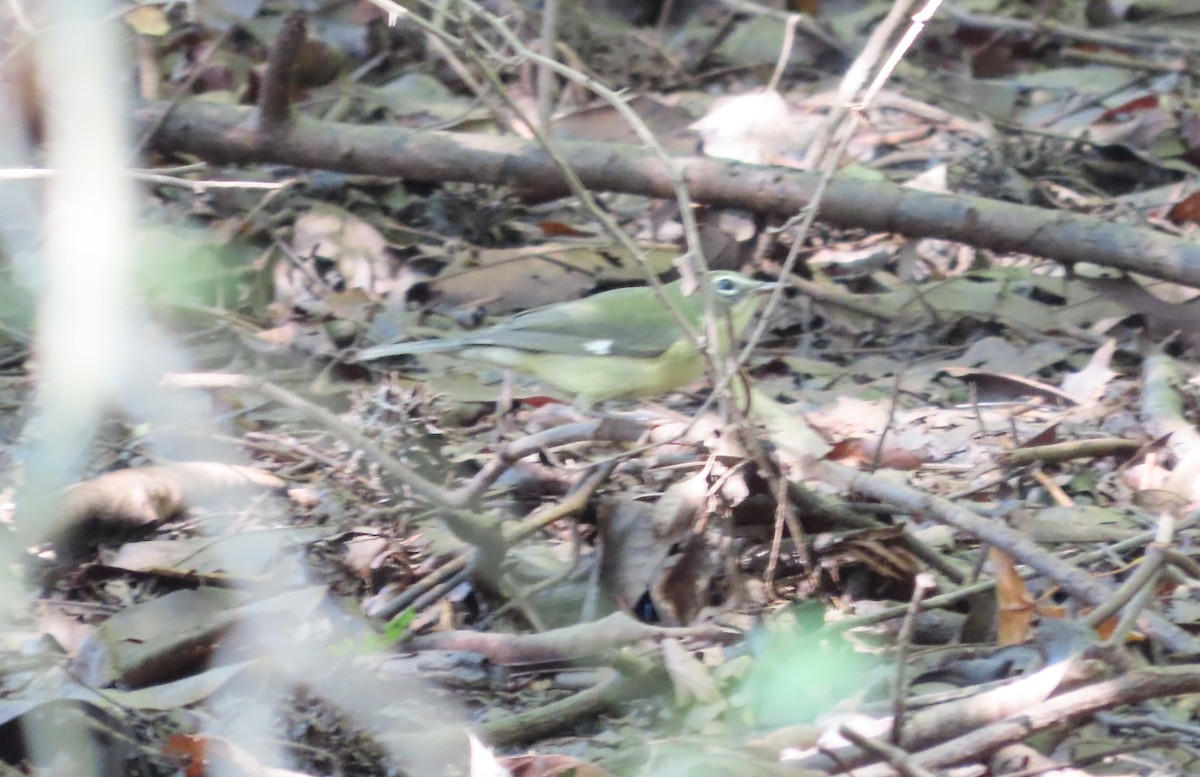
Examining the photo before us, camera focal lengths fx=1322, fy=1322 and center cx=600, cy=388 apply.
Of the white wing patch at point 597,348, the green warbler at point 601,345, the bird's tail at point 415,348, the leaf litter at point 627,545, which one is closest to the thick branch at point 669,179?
the leaf litter at point 627,545

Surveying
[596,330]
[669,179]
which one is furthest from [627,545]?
[669,179]

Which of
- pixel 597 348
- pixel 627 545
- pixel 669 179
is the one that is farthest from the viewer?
pixel 669 179

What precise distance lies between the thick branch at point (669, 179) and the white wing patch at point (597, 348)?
1.02 meters

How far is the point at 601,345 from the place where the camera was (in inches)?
198

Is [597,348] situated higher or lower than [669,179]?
lower

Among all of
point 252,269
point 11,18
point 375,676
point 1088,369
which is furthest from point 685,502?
point 11,18

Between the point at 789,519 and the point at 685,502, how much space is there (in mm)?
264

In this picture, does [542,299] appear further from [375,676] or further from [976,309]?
[375,676]

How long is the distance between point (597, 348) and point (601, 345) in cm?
2

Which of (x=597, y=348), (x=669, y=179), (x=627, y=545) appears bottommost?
(x=597, y=348)

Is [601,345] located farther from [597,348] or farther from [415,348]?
[415,348]

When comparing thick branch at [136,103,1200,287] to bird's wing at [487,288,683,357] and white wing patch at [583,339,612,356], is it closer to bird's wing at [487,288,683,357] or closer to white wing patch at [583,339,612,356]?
bird's wing at [487,288,683,357]

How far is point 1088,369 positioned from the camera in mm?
4984

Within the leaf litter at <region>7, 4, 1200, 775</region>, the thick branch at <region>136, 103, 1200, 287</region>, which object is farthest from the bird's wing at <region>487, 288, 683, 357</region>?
the thick branch at <region>136, 103, 1200, 287</region>
